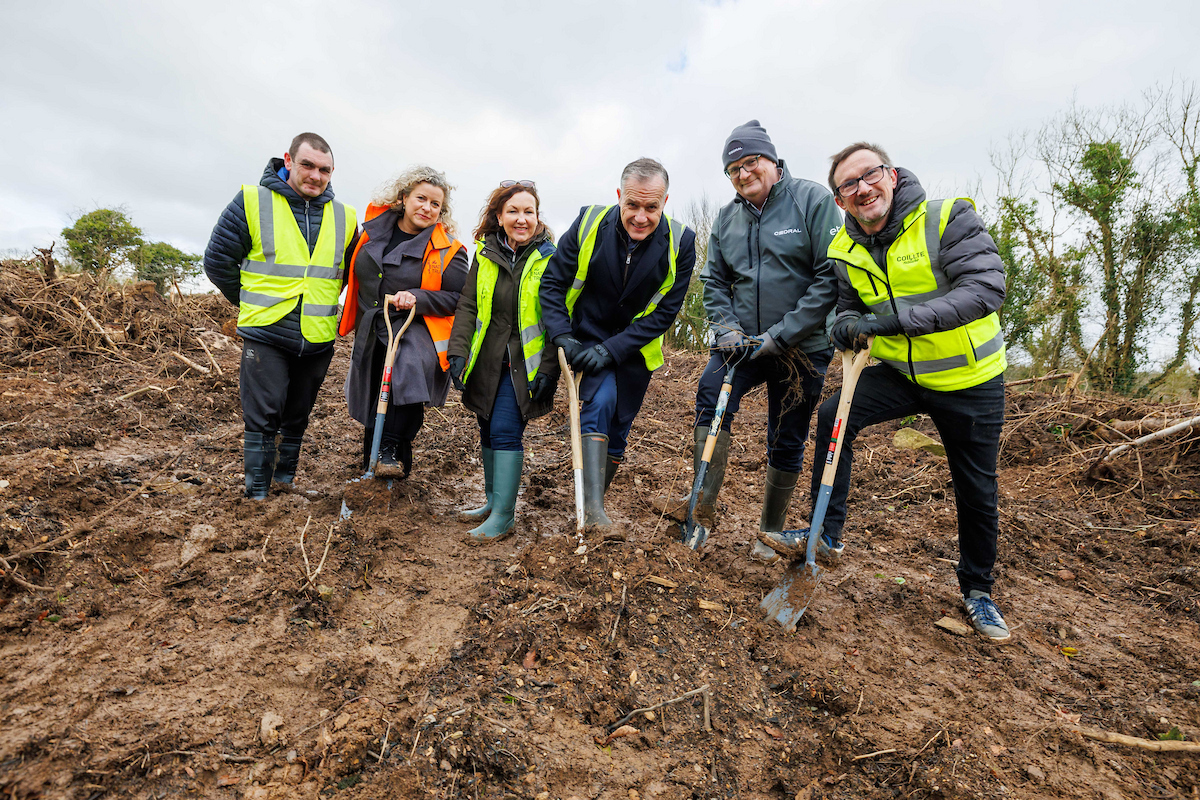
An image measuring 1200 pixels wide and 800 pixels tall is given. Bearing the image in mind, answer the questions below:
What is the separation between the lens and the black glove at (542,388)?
133 inches

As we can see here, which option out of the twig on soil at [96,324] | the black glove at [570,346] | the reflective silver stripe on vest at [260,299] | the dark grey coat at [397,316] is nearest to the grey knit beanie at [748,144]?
the black glove at [570,346]

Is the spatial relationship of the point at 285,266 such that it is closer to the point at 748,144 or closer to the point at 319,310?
the point at 319,310

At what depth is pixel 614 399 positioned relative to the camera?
3311 millimetres

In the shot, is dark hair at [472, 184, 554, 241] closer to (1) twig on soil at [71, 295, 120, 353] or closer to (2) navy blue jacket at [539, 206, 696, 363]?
(2) navy blue jacket at [539, 206, 696, 363]

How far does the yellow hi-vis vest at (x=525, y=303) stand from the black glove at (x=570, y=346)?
20 cm

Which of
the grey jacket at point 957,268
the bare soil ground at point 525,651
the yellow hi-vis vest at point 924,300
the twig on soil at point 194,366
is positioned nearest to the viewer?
the bare soil ground at point 525,651

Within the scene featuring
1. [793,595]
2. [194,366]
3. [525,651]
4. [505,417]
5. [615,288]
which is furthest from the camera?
[194,366]

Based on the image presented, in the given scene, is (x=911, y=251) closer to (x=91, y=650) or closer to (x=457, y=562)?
(x=457, y=562)

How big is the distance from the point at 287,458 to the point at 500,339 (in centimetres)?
170

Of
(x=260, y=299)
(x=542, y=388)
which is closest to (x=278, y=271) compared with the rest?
(x=260, y=299)

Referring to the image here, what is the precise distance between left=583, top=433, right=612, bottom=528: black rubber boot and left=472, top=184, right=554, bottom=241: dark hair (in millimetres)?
1216

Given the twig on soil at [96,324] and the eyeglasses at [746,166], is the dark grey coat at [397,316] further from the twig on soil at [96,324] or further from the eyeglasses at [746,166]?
the twig on soil at [96,324]

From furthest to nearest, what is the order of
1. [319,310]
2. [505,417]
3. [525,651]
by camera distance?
1. [319,310]
2. [505,417]
3. [525,651]

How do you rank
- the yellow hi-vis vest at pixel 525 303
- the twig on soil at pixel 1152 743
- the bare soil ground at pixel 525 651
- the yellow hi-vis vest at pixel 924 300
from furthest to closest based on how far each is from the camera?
the yellow hi-vis vest at pixel 525 303
the yellow hi-vis vest at pixel 924 300
the twig on soil at pixel 1152 743
the bare soil ground at pixel 525 651
